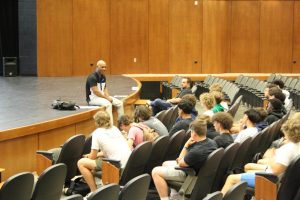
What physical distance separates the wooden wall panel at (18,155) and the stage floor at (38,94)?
218 millimetres

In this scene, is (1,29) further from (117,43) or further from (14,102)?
(14,102)

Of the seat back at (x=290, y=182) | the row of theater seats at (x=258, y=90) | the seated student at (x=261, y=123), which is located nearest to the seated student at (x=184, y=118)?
the seated student at (x=261, y=123)

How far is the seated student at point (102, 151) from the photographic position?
6.17m

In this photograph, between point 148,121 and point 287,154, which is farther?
point 148,121

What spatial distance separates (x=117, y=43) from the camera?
727 inches

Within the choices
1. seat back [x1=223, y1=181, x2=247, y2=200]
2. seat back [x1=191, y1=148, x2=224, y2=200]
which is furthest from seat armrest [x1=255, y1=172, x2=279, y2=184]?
seat back [x1=223, y1=181, x2=247, y2=200]

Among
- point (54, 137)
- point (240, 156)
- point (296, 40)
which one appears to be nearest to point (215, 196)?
point (240, 156)

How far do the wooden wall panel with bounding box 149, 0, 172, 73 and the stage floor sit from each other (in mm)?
1686

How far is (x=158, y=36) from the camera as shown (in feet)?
61.2

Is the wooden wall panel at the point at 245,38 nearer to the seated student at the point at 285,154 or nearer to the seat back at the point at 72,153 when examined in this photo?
the seat back at the point at 72,153

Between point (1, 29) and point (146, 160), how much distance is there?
13.1 metres

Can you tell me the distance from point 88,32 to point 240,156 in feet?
41.6

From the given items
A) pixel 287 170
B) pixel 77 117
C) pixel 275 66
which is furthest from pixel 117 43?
pixel 287 170

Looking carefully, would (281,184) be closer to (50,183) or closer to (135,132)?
(50,183)
